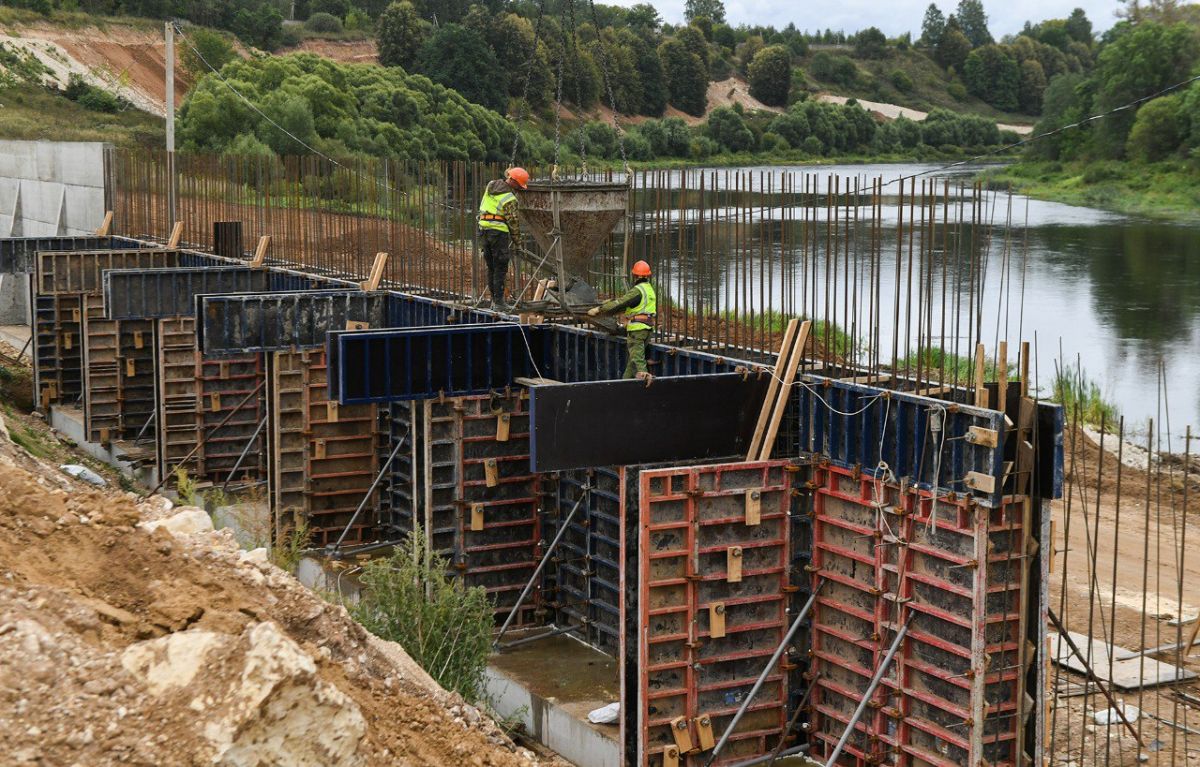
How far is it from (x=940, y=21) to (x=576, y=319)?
486 ft

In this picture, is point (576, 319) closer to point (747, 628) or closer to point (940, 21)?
point (747, 628)

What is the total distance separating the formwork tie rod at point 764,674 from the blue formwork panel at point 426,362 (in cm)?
626

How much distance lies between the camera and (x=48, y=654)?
754 cm

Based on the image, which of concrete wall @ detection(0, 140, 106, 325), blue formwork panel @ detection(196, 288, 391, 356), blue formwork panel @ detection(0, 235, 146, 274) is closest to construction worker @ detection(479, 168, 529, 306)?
blue formwork panel @ detection(196, 288, 391, 356)

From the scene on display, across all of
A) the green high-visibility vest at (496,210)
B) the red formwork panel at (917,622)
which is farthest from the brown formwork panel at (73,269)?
the red formwork panel at (917,622)

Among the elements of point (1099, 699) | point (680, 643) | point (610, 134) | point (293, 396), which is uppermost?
point (610, 134)

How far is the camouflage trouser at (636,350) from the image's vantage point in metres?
18.5

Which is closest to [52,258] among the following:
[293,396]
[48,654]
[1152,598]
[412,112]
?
[293,396]

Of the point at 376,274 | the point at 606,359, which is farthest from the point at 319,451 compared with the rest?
the point at 606,359

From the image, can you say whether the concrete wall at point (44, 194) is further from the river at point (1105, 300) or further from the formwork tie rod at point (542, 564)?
the formwork tie rod at point (542, 564)

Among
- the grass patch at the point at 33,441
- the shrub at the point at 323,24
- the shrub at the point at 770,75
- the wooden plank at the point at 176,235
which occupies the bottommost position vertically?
the grass patch at the point at 33,441

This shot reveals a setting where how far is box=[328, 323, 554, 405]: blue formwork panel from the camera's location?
19219 millimetres

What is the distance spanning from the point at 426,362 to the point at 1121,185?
68827 mm

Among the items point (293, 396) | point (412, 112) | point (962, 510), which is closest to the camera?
point (962, 510)
